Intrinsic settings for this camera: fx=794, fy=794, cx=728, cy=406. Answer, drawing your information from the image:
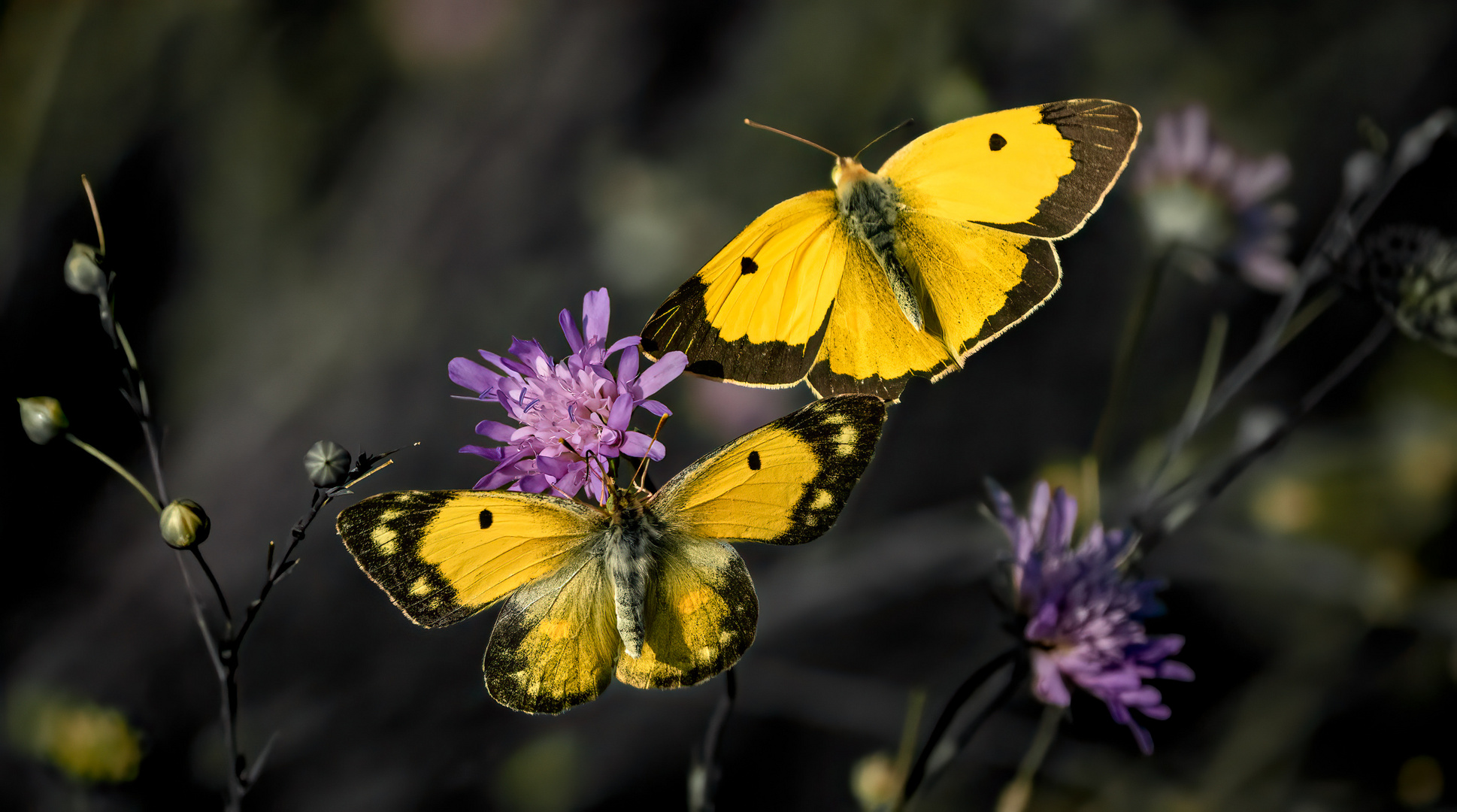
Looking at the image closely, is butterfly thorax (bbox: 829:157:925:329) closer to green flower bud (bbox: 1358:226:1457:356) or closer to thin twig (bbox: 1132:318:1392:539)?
thin twig (bbox: 1132:318:1392:539)

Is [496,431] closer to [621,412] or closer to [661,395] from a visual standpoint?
[621,412]

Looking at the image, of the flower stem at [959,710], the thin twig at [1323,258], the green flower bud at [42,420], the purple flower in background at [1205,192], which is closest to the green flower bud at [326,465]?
the green flower bud at [42,420]

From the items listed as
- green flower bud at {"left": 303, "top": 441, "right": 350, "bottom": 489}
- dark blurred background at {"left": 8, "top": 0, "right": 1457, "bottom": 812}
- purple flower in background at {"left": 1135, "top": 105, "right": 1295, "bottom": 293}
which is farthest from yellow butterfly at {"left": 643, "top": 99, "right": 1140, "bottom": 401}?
purple flower in background at {"left": 1135, "top": 105, "right": 1295, "bottom": 293}

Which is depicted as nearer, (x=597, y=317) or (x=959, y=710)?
(x=959, y=710)

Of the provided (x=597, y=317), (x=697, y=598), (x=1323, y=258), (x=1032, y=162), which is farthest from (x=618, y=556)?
(x=1323, y=258)

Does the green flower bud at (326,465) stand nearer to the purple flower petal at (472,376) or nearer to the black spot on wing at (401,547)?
the black spot on wing at (401,547)

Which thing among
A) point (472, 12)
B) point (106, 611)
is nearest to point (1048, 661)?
point (106, 611)
